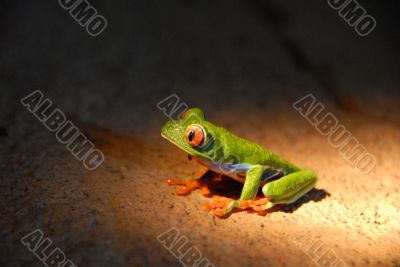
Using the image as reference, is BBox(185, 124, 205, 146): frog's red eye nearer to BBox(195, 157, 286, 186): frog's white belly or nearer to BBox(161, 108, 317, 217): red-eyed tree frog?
BBox(161, 108, 317, 217): red-eyed tree frog

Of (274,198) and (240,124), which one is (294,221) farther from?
(240,124)

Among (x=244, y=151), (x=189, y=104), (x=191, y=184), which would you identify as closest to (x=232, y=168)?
(x=244, y=151)

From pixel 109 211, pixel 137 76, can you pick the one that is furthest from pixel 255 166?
pixel 137 76

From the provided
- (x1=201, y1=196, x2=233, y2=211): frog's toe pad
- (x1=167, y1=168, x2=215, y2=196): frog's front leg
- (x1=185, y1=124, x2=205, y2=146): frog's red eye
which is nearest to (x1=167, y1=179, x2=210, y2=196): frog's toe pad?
(x1=167, y1=168, x2=215, y2=196): frog's front leg

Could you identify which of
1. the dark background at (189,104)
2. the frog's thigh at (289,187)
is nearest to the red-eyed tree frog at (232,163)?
the frog's thigh at (289,187)

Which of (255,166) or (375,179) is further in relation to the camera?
(375,179)

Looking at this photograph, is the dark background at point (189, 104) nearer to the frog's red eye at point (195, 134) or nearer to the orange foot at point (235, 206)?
the orange foot at point (235, 206)
